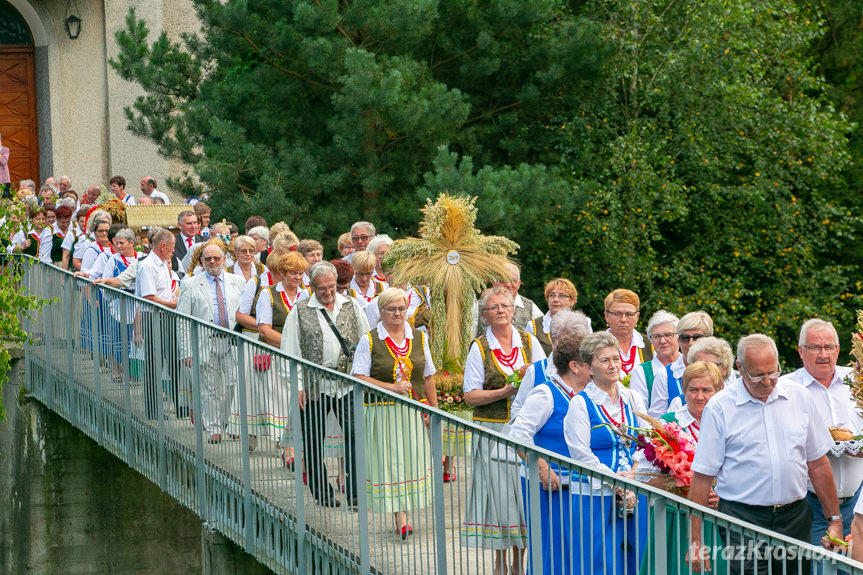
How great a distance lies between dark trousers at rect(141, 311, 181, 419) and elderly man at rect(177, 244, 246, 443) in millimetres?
280

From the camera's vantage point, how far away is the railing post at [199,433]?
8.81 metres

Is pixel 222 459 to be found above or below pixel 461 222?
below

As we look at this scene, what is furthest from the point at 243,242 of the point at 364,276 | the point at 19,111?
the point at 19,111

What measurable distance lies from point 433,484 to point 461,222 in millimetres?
4423

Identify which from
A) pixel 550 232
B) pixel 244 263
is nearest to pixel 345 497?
pixel 244 263

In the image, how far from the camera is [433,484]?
576 cm

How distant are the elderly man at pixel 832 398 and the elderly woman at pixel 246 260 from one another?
4.98 metres

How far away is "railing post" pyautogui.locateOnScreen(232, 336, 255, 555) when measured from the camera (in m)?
8.00

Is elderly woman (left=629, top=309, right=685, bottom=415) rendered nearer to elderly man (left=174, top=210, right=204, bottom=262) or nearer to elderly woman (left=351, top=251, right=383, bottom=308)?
elderly woman (left=351, top=251, right=383, bottom=308)

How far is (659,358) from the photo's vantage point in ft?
24.9

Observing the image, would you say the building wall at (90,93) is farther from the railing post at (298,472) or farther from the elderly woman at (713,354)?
the elderly woman at (713,354)

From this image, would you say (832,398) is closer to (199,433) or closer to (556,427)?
(556,427)

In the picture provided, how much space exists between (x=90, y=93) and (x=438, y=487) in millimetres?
18266

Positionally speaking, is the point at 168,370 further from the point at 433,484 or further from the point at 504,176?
the point at 504,176
